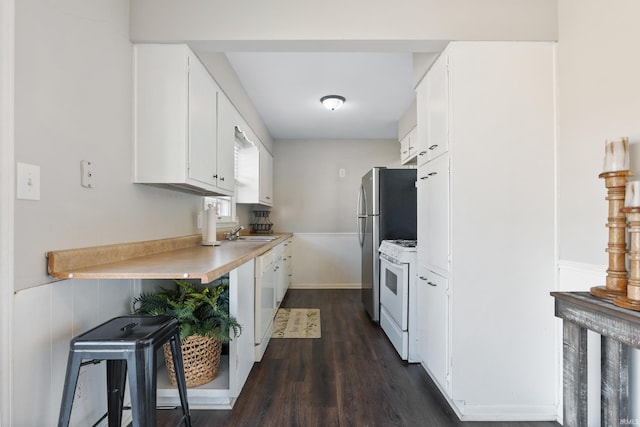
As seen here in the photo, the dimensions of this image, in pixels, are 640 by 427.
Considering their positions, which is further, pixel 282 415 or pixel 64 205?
pixel 282 415

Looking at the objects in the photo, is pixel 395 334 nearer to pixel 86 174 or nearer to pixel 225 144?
pixel 225 144

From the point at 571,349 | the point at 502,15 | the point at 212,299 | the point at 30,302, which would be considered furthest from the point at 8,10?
the point at 571,349

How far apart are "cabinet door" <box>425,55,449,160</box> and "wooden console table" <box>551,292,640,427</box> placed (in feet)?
3.29

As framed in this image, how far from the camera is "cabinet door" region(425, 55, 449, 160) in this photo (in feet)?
6.01

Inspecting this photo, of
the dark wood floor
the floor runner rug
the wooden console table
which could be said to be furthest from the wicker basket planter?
the wooden console table

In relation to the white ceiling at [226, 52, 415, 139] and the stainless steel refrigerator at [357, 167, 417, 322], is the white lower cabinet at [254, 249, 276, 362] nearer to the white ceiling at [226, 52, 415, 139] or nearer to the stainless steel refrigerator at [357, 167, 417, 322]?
the stainless steel refrigerator at [357, 167, 417, 322]

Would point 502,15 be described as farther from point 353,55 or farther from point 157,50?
point 157,50

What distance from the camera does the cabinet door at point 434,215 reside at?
6.00 feet

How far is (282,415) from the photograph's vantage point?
1.75m

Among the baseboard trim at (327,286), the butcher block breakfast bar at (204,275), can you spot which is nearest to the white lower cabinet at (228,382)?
the butcher block breakfast bar at (204,275)

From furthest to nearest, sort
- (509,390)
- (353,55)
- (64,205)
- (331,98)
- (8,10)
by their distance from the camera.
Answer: (331,98) → (353,55) → (509,390) → (64,205) → (8,10)

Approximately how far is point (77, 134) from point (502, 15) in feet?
7.62

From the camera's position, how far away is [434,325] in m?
1.99

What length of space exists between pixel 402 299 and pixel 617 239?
149 cm
